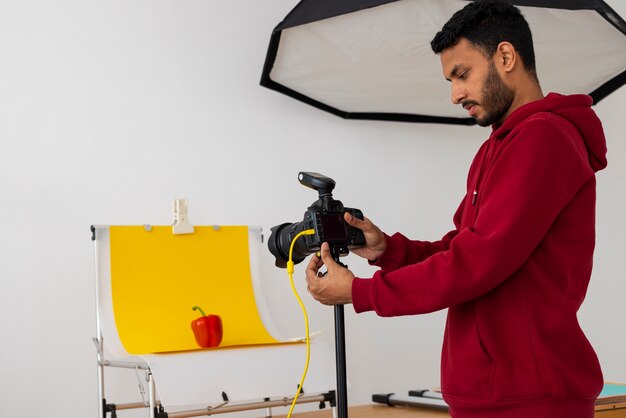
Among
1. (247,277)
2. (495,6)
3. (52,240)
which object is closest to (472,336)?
(495,6)

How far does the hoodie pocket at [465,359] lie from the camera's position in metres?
1.32

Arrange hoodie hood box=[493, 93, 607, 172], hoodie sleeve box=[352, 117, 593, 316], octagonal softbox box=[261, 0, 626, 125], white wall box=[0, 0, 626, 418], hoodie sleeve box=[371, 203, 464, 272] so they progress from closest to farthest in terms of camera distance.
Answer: hoodie sleeve box=[352, 117, 593, 316]
hoodie hood box=[493, 93, 607, 172]
hoodie sleeve box=[371, 203, 464, 272]
octagonal softbox box=[261, 0, 626, 125]
white wall box=[0, 0, 626, 418]

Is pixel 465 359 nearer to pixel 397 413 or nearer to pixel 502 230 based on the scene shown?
pixel 502 230

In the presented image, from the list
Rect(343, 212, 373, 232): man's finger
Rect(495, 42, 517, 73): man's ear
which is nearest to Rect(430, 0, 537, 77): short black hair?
Rect(495, 42, 517, 73): man's ear

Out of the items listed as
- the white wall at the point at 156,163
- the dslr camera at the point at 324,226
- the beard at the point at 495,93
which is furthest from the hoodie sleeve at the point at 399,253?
the white wall at the point at 156,163

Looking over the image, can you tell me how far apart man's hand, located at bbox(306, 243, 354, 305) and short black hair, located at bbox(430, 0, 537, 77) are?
0.48 meters

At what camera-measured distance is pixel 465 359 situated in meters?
1.35

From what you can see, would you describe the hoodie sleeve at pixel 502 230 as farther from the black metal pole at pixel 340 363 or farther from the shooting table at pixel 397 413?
the shooting table at pixel 397 413

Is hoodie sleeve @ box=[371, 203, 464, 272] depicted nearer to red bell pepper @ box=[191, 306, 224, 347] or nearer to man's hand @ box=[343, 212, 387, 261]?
man's hand @ box=[343, 212, 387, 261]

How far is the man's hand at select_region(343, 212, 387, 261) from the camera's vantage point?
1457mm

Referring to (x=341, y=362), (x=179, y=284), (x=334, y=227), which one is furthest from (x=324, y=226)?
(x=179, y=284)

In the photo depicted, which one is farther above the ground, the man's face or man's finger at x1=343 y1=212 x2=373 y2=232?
the man's face

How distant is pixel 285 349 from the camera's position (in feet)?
8.00

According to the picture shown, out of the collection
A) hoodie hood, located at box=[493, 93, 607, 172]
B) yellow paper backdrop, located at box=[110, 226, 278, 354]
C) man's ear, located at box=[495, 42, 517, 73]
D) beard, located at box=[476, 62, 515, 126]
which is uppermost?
man's ear, located at box=[495, 42, 517, 73]
